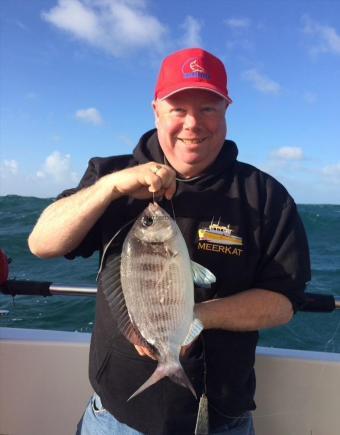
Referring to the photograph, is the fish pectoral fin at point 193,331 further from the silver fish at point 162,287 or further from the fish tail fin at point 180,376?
the fish tail fin at point 180,376

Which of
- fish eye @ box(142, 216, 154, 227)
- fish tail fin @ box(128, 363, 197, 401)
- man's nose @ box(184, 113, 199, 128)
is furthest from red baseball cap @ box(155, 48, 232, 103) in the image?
fish tail fin @ box(128, 363, 197, 401)

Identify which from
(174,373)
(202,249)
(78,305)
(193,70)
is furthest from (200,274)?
(78,305)

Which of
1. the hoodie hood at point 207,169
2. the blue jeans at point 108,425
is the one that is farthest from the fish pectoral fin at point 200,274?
the blue jeans at point 108,425

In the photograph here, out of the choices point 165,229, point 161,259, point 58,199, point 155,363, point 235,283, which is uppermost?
point 58,199

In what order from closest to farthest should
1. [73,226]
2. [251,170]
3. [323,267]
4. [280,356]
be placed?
[73,226], [251,170], [280,356], [323,267]

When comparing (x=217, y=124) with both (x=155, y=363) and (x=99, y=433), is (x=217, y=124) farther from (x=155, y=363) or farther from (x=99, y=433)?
(x=99, y=433)

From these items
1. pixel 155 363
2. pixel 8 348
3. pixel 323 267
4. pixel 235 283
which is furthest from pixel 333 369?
pixel 323 267

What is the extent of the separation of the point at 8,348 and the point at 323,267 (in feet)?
33.2

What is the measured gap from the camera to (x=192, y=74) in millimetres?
2100

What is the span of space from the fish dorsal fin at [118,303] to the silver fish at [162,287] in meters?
0.05

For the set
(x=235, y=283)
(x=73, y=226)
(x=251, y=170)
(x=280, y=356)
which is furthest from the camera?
(x=280, y=356)

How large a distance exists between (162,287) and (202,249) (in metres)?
0.44

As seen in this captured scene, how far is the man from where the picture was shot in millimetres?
2016

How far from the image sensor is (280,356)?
2.94 metres
